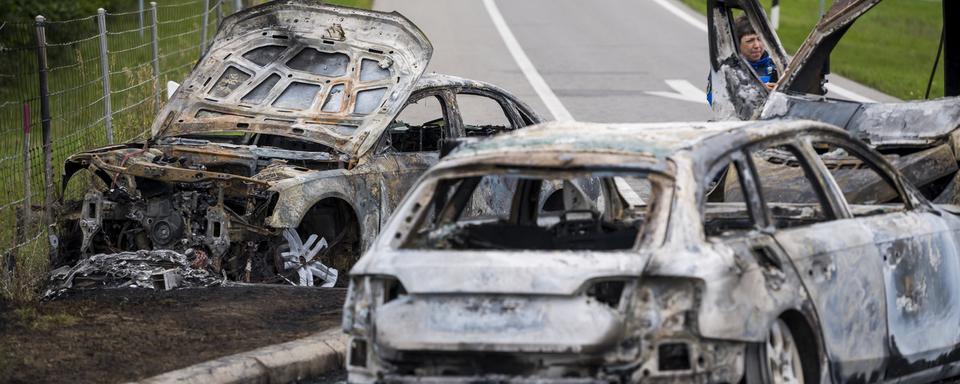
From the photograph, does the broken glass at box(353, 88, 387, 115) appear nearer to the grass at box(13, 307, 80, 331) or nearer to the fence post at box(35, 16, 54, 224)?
the fence post at box(35, 16, 54, 224)

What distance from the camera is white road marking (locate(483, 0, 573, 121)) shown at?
21719 millimetres

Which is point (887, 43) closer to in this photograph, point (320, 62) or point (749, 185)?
point (320, 62)

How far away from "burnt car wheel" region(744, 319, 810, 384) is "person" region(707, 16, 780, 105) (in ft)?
22.3

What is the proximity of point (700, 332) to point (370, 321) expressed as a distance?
4.16ft

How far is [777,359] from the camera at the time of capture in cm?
670

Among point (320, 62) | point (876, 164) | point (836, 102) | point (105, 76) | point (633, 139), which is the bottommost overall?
point (105, 76)

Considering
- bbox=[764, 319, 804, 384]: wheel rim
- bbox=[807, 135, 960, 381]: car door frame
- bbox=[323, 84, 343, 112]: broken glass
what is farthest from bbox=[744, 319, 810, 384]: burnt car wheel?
bbox=[323, 84, 343, 112]: broken glass

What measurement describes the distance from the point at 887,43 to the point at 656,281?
90.8ft

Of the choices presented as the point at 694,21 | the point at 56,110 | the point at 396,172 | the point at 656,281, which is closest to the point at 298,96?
the point at 396,172

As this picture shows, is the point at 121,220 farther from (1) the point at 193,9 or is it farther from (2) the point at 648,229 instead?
(1) the point at 193,9

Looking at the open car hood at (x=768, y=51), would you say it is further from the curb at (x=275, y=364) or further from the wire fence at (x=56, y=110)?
the wire fence at (x=56, y=110)

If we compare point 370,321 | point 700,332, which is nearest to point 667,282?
point 700,332

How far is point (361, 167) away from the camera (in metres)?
11.1

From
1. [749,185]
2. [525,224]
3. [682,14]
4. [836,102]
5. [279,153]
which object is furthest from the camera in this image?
[682,14]
